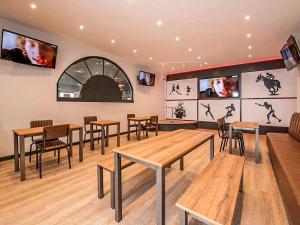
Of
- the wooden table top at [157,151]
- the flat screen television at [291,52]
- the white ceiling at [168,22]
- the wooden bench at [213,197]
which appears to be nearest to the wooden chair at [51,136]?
the wooden table top at [157,151]

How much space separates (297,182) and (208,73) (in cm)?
643

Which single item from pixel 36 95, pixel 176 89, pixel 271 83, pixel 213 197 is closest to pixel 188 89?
pixel 176 89

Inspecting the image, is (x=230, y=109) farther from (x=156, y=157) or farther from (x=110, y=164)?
(x=156, y=157)

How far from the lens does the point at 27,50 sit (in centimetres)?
346

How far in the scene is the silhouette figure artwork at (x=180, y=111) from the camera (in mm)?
8215

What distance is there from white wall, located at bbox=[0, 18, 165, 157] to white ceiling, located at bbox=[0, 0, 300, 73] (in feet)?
1.28

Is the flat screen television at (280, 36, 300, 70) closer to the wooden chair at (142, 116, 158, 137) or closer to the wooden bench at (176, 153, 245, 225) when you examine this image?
the wooden bench at (176, 153, 245, 225)

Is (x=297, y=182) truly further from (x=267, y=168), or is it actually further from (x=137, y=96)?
Answer: (x=137, y=96)

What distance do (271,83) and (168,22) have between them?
4.81 meters

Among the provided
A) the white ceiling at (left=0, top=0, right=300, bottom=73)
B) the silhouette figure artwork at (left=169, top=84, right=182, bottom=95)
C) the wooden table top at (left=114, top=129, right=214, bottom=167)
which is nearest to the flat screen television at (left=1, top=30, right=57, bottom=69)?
the white ceiling at (left=0, top=0, right=300, bottom=73)

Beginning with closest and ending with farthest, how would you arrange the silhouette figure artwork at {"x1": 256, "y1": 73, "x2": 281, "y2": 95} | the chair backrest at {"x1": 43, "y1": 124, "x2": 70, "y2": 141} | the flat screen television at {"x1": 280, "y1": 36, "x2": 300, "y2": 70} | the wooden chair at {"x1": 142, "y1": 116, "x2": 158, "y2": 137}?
the chair backrest at {"x1": 43, "y1": 124, "x2": 70, "y2": 141}, the flat screen television at {"x1": 280, "y1": 36, "x2": 300, "y2": 70}, the wooden chair at {"x1": 142, "y1": 116, "x2": 158, "y2": 137}, the silhouette figure artwork at {"x1": 256, "y1": 73, "x2": 281, "y2": 95}

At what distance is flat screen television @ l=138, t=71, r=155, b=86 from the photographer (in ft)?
22.2

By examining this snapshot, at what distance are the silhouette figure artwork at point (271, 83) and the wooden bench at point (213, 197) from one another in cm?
544

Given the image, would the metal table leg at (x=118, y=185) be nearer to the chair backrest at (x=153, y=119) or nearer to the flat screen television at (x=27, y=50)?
the flat screen television at (x=27, y=50)
